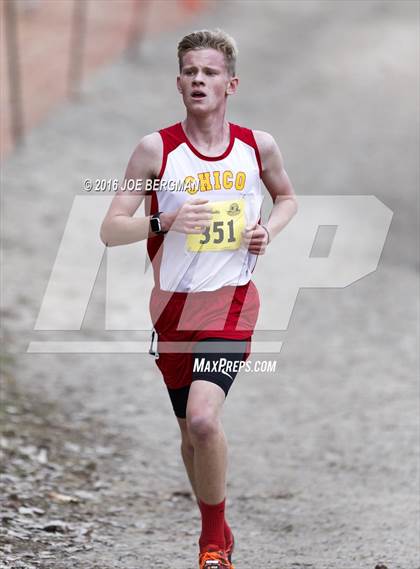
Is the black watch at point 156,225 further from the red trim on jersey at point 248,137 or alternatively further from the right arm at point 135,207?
the red trim on jersey at point 248,137

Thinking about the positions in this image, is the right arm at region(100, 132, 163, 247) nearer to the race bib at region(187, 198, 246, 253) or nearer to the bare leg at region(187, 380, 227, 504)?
the race bib at region(187, 198, 246, 253)

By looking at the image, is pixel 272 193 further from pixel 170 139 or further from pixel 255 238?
pixel 170 139

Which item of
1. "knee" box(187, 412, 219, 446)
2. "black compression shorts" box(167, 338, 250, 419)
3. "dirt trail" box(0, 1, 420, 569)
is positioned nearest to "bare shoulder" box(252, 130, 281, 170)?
"black compression shorts" box(167, 338, 250, 419)

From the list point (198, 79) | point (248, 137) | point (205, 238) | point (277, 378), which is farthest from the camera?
point (277, 378)

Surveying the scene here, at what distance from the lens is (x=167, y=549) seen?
526 centimetres

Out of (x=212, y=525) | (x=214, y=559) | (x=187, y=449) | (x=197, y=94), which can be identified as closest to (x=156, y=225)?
(x=197, y=94)

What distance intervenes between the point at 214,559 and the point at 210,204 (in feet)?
4.59

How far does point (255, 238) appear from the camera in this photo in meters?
4.29

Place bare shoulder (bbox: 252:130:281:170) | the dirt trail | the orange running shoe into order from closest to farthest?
the orange running shoe < bare shoulder (bbox: 252:130:281:170) < the dirt trail

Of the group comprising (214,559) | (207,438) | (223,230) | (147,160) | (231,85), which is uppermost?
(231,85)

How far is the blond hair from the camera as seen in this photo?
429cm

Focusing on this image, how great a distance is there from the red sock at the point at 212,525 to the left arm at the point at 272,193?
104cm

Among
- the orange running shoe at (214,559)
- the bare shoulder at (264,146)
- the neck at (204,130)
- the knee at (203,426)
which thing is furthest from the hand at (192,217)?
the orange running shoe at (214,559)

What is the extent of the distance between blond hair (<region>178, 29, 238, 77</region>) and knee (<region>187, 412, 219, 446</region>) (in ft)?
4.50
